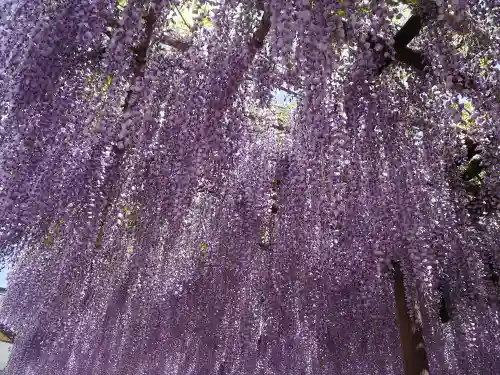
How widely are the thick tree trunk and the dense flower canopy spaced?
0.17 meters

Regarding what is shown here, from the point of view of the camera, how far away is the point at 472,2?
9.81 feet

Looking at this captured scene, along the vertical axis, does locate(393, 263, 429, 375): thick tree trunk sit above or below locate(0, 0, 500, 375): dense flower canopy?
below

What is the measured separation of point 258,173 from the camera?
556 cm

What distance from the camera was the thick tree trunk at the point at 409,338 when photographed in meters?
5.38

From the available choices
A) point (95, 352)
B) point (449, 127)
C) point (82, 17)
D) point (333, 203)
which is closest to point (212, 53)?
Answer: point (82, 17)

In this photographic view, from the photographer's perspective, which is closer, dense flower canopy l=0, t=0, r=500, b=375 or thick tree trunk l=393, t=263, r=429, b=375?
dense flower canopy l=0, t=0, r=500, b=375

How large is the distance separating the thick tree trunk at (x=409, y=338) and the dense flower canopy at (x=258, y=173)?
17cm

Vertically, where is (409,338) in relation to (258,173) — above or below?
below

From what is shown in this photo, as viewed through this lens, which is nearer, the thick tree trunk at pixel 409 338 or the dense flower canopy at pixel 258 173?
the dense flower canopy at pixel 258 173

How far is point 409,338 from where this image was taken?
18.3 ft

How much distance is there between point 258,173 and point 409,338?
9.02ft

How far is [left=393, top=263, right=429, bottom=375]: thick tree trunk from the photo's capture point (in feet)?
17.6

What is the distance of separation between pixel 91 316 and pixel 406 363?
446cm

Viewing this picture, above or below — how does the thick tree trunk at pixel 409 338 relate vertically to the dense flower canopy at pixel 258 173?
below
